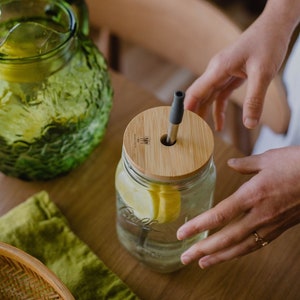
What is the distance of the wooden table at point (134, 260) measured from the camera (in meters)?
0.55

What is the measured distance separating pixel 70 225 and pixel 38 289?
0.40ft

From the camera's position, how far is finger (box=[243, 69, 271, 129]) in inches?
21.4

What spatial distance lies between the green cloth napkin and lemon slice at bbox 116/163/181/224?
0.31 ft

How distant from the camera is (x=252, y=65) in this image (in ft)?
1.84

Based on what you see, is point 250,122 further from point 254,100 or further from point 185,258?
point 185,258

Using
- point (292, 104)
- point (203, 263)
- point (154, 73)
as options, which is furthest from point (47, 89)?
point (154, 73)

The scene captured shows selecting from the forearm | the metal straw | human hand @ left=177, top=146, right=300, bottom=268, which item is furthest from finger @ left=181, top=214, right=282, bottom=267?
the forearm

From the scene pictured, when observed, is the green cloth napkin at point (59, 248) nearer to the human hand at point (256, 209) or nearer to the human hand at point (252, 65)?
the human hand at point (256, 209)

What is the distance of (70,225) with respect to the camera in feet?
1.95

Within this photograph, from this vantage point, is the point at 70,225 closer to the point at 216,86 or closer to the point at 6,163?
the point at 6,163

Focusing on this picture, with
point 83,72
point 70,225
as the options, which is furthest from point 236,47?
point 70,225

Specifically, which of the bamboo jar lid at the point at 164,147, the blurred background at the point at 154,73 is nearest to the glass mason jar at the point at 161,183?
the bamboo jar lid at the point at 164,147

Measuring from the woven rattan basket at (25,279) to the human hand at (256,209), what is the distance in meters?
0.14

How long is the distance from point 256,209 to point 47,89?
11.0 inches
